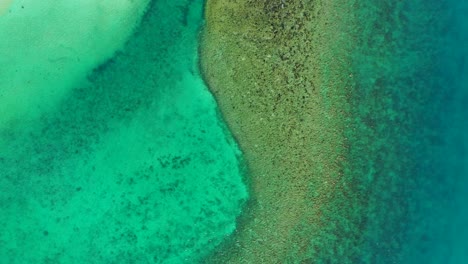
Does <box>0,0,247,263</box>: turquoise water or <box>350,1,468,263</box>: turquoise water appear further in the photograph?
<box>350,1,468,263</box>: turquoise water

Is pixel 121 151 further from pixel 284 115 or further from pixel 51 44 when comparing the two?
pixel 284 115

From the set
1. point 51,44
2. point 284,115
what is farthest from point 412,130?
point 51,44

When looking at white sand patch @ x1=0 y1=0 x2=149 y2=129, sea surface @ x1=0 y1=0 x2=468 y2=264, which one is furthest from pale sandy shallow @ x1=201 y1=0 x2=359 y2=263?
white sand patch @ x1=0 y1=0 x2=149 y2=129

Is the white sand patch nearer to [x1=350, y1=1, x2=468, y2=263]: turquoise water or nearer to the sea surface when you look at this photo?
the sea surface

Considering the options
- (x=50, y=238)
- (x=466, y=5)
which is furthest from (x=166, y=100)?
(x=466, y=5)

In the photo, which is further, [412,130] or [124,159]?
[412,130]

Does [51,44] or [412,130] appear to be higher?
[51,44]
